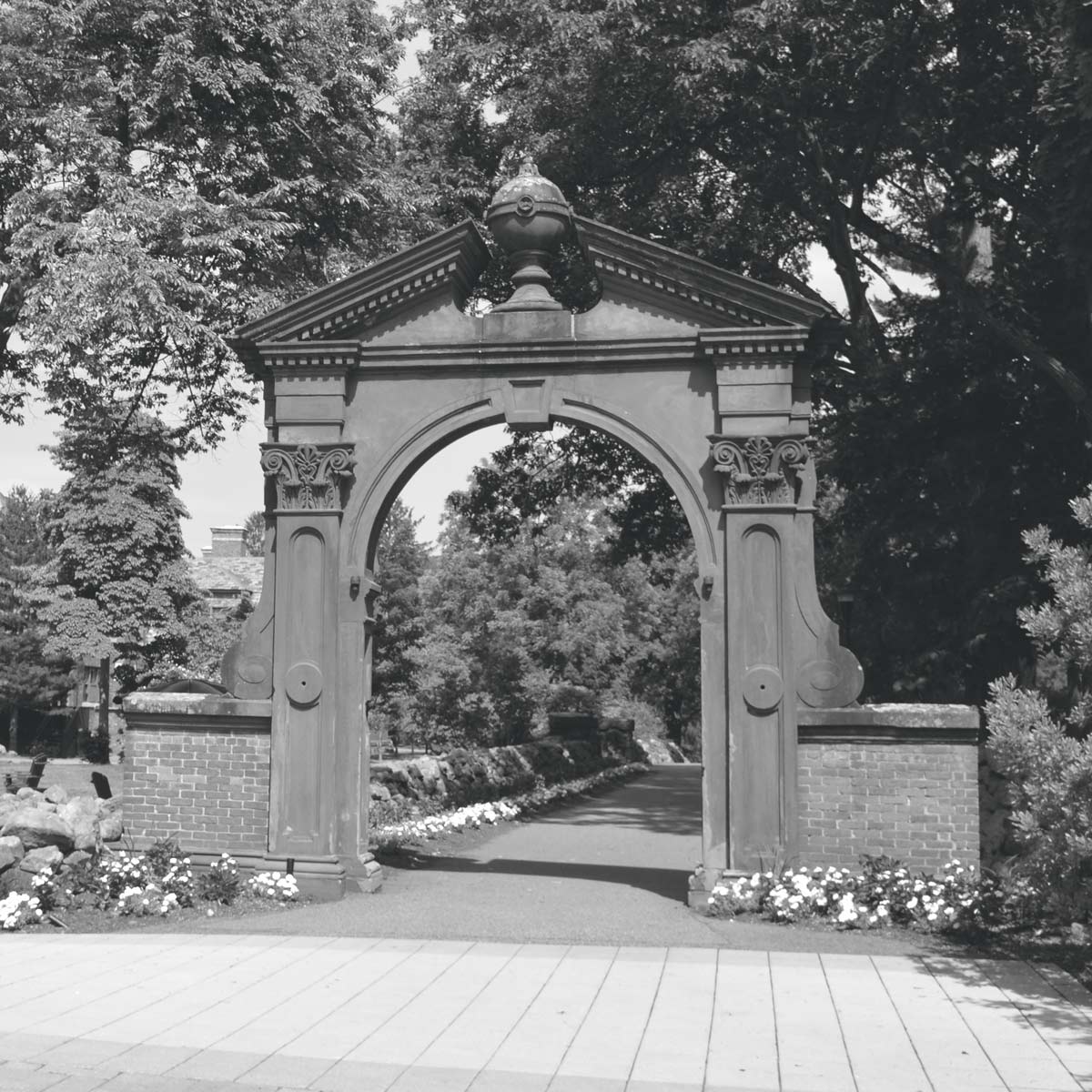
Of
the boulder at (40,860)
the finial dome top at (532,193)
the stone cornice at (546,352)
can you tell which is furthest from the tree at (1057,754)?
the boulder at (40,860)

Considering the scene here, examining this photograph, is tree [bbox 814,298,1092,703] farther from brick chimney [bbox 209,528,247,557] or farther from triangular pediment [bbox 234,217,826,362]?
brick chimney [bbox 209,528,247,557]

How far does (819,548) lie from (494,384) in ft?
53.0

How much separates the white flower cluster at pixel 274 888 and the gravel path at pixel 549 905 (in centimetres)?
31

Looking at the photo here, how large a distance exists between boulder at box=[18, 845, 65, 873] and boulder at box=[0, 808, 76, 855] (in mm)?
140

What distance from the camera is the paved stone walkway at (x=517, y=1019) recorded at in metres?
5.84

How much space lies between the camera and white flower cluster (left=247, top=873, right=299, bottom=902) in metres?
10.5

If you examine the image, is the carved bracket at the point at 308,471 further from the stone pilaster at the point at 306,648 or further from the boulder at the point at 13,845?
the boulder at the point at 13,845

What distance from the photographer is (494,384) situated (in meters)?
11.1

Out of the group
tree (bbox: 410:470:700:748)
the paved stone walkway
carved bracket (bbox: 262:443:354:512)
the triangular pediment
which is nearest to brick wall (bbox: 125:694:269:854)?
carved bracket (bbox: 262:443:354:512)

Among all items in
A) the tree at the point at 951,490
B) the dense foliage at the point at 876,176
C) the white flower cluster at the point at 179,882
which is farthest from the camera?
the tree at the point at 951,490

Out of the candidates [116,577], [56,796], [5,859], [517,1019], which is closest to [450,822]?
[56,796]

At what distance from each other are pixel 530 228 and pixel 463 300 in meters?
0.88

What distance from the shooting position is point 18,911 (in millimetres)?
9625

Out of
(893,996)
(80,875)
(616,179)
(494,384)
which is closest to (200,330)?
(616,179)
